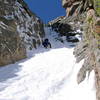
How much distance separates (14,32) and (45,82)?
8909 mm

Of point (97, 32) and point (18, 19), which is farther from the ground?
point (18, 19)

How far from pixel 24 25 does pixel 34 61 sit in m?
9.25

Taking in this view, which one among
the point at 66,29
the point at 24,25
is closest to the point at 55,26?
the point at 66,29

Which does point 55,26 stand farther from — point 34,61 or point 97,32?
point 97,32

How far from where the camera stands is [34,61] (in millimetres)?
16547

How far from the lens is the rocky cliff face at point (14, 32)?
56.4ft

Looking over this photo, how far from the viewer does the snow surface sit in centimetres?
1037

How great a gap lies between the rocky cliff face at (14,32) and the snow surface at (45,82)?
200cm

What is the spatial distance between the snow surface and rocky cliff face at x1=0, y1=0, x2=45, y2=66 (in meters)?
2.00

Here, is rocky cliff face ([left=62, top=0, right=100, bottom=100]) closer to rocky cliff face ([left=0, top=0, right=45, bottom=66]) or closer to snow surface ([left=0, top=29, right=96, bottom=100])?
snow surface ([left=0, top=29, right=96, bottom=100])

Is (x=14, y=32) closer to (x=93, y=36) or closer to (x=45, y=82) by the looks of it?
(x=45, y=82)

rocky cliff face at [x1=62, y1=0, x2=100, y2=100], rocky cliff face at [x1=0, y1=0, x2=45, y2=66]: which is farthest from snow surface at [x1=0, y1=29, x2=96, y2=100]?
rocky cliff face at [x1=0, y1=0, x2=45, y2=66]

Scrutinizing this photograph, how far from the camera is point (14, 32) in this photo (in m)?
19.9

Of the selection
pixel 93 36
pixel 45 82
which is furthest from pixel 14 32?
pixel 93 36
